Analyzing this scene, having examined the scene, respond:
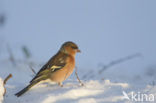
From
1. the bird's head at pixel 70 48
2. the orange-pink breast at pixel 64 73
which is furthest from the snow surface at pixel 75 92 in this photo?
the bird's head at pixel 70 48

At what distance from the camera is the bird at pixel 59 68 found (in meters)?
5.95

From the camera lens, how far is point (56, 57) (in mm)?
6227

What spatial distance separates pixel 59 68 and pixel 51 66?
140 millimetres

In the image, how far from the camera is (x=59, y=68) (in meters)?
6.16

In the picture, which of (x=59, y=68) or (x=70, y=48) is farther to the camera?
(x=70, y=48)

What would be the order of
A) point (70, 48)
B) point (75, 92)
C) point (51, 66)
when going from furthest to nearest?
point (70, 48) → point (51, 66) → point (75, 92)

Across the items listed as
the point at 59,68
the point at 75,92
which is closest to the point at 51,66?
the point at 59,68

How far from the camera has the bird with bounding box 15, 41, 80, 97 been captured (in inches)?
234

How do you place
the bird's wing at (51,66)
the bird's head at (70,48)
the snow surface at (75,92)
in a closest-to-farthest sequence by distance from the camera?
1. the snow surface at (75,92)
2. the bird's wing at (51,66)
3. the bird's head at (70,48)

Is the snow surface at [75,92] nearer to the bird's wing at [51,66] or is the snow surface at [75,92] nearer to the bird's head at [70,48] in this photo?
the bird's wing at [51,66]

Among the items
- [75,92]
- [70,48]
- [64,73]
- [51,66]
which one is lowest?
[75,92]

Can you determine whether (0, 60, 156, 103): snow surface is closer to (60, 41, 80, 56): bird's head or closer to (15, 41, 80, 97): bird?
(15, 41, 80, 97): bird

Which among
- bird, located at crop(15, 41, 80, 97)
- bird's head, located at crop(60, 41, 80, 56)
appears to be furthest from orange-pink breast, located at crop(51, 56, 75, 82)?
bird's head, located at crop(60, 41, 80, 56)

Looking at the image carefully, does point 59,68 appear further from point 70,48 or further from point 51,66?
point 70,48
